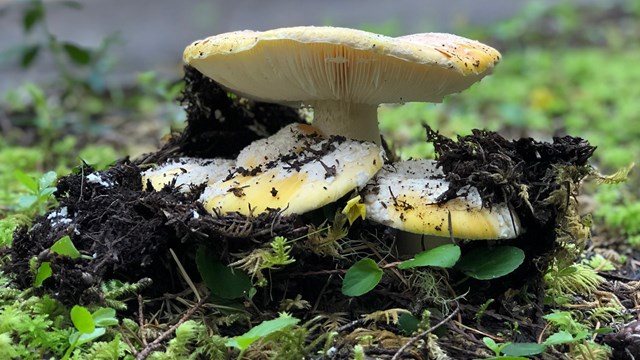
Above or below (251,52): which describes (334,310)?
→ below

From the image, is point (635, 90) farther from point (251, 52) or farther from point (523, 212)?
point (251, 52)

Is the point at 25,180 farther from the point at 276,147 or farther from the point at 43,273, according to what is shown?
the point at 276,147

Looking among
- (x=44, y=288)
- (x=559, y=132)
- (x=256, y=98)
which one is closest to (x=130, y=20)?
(x=559, y=132)

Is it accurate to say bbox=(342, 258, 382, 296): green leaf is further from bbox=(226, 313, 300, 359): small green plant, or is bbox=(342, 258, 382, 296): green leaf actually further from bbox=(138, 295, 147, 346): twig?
bbox=(138, 295, 147, 346): twig

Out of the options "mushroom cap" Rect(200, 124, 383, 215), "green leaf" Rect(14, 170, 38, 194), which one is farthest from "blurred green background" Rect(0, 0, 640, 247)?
"mushroom cap" Rect(200, 124, 383, 215)

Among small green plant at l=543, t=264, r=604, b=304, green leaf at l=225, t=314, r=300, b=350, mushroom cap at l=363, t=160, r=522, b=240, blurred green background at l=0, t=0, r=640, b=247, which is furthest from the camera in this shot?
blurred green background at l=0, t=0, r=640, b=247
